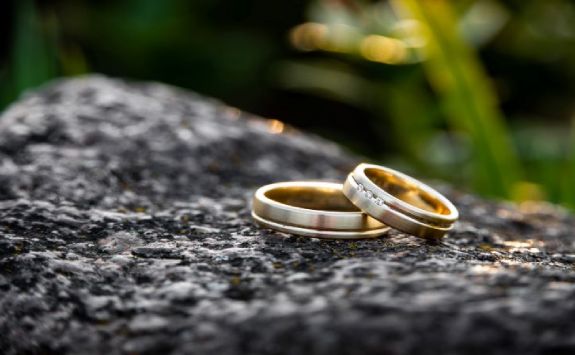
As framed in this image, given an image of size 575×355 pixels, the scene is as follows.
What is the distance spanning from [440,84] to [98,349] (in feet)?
4.58

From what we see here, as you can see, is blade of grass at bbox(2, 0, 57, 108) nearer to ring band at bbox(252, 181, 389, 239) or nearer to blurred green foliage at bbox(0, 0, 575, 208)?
blurred green foliage at bbox(0, 0, 575, 208)

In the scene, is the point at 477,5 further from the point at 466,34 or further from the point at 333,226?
the point at 333,226

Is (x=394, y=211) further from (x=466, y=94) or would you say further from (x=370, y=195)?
(x=466, y=94)

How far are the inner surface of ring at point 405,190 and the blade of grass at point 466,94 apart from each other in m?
0.71

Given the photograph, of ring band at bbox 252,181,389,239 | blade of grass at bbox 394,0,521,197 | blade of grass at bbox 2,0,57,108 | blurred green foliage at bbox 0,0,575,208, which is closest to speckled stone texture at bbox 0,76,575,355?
ring band at bbox 252,181,389,239

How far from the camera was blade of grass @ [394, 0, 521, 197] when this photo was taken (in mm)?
1714

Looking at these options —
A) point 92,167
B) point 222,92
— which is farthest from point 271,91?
point 92,167

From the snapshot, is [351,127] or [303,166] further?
[351,127]

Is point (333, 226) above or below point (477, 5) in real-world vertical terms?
below

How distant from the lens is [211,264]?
2.54ft

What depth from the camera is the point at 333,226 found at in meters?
0.88

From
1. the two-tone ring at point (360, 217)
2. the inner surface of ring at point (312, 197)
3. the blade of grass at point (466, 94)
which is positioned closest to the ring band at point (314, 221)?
the two-tone ring at point (360, 217)

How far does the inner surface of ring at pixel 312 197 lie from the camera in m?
1.08

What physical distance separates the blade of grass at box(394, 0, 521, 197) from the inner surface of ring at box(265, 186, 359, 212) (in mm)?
707
